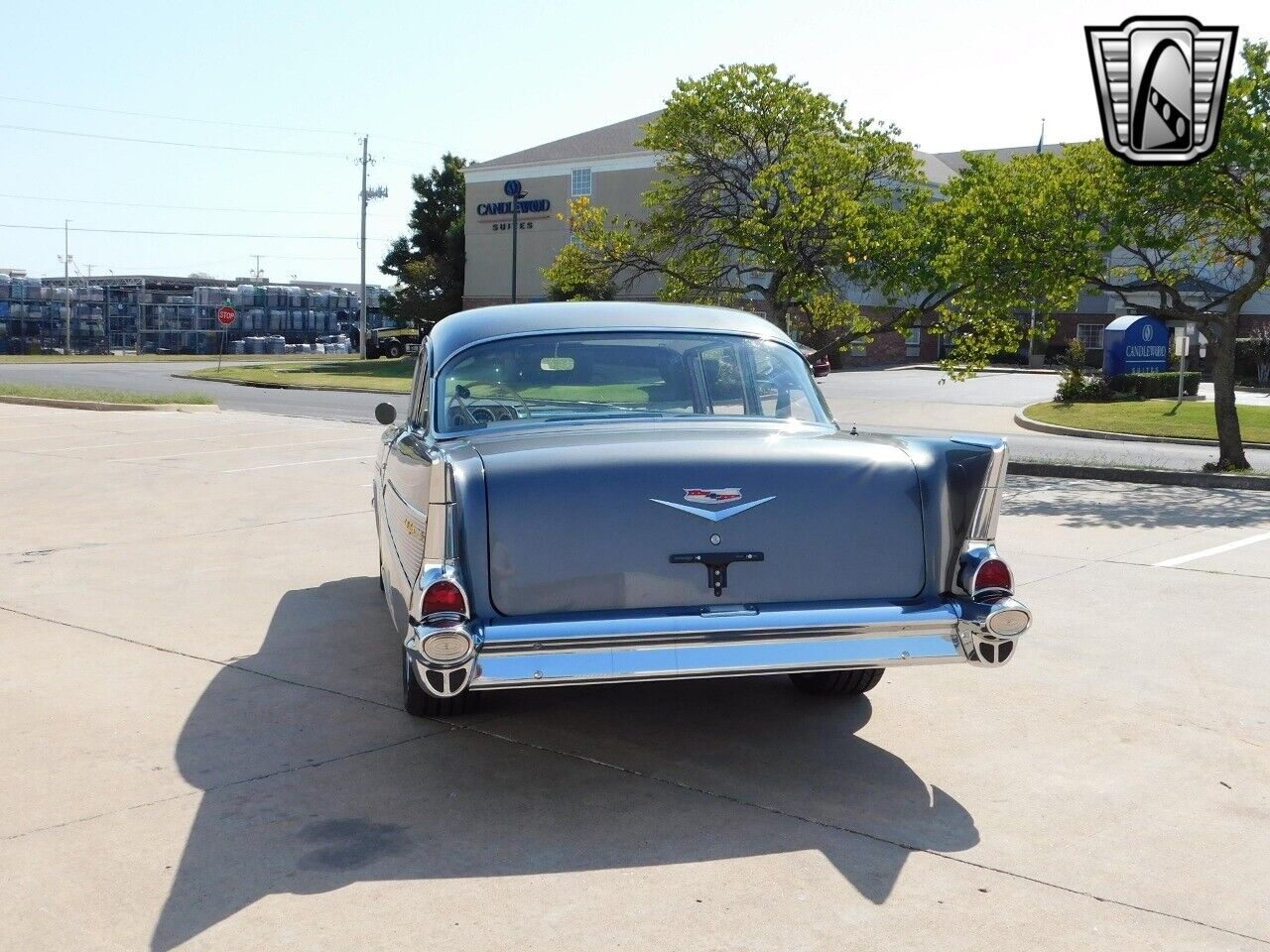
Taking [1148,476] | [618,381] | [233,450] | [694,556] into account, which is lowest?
[233,450]

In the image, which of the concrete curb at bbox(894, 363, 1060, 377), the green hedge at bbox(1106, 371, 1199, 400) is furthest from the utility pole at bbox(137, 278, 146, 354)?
the green hedge at bbox(1106, 371, 1199, 400)

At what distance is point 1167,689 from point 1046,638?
105cm

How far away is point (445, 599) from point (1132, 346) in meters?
33.0

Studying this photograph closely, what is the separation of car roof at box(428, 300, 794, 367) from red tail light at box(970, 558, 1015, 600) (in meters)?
1.86

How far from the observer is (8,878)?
156 inches

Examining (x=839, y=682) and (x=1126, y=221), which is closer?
(x=839, y=682)

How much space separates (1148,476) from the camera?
15844 millimetres

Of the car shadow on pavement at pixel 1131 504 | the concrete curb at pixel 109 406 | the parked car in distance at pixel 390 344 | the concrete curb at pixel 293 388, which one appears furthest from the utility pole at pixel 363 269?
the car shadow on pavement at pixel 1131 504

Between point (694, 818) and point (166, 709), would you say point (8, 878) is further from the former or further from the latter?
point (694, 818)

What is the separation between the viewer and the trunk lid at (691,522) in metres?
4.63

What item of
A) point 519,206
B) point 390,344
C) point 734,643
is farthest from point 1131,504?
point 390,344

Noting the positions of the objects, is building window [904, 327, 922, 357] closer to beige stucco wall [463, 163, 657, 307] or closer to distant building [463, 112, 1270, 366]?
distant building [463, 112, 1270, 366]

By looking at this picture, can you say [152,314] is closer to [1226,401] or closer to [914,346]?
[914,346]

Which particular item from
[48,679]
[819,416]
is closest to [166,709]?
[48,679]
